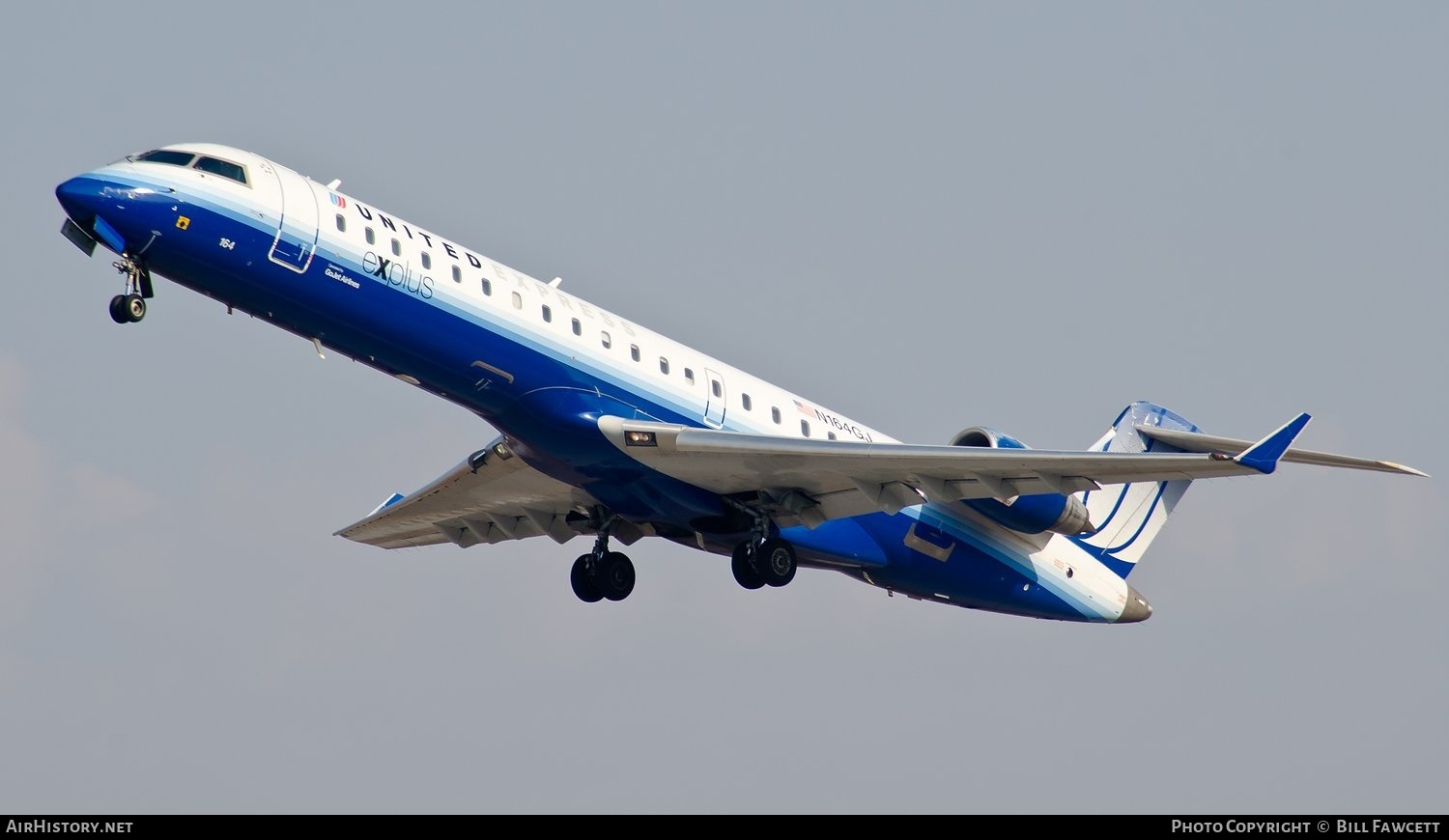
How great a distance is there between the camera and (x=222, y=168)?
A: 21.6m

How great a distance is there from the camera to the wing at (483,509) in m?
25.9

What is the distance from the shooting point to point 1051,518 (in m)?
26.4

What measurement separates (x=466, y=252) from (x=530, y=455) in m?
2.72

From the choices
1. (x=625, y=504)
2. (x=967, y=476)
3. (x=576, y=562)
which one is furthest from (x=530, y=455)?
(x=967, y=476)

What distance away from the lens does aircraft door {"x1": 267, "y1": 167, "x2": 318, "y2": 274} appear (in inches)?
846

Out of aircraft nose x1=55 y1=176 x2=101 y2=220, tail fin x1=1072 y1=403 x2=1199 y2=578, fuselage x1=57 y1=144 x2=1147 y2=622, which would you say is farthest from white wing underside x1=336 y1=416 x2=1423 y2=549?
aircraft nose x1=55 y1=176 x2=101 y2=220

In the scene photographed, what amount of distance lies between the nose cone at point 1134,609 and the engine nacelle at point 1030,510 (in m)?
3.08

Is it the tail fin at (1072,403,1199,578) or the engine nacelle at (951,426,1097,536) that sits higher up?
the tail fin at (1072,403,1199,578)

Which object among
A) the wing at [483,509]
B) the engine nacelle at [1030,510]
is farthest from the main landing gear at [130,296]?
the engine nacelle at [1030,510]

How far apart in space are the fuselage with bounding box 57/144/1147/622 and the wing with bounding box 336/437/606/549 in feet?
4.27

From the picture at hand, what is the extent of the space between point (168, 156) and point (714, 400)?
7.37 meters

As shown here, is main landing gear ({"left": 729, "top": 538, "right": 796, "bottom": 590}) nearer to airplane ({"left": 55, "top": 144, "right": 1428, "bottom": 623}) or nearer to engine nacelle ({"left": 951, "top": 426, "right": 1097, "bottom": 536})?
airplane ({"left": 55, "top": 144, "right": 1428, "bottom": 623})

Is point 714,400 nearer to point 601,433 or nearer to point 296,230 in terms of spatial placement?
point 601,433

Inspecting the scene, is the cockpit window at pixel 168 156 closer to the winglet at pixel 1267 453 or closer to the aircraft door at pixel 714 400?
the aircraft door at pixel 714 400
